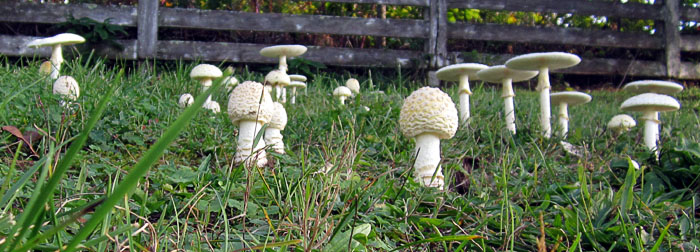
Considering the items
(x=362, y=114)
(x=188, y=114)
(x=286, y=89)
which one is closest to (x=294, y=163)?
(x=362, y=114)

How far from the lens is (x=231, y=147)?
9.87 feet

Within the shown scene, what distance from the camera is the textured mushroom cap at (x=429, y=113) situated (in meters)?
2.41

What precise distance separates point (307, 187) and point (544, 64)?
3.14 m

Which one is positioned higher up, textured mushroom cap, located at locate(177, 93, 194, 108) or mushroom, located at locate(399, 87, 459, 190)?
mushroom, located at locate(399, 87, 459, 190)

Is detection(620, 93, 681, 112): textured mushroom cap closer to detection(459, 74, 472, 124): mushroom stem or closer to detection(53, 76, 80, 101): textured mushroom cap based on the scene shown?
detection(459, 74, 472, 124): mushroom stem

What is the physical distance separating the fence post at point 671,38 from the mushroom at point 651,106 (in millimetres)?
6396

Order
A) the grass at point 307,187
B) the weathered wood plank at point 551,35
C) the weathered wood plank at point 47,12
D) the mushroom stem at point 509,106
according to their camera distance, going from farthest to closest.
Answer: the weathered wood plank at point 551,35 < the weathered wood plank at point 47,12 < the mushroom stem at point 509,106 < the grass at point 307,187

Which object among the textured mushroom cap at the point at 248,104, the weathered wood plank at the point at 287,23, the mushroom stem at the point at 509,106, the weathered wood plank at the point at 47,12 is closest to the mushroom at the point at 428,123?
the textured mushroom cap at the point at 248,104

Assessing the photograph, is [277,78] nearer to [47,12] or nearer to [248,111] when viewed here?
[248,111]

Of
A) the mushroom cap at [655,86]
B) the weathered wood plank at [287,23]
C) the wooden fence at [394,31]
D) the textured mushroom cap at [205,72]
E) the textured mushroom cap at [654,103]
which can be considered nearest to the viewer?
the textured mushroom cap at [654,103]

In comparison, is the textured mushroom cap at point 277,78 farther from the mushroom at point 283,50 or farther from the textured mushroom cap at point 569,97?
the textured mushroom cap at point 569,97

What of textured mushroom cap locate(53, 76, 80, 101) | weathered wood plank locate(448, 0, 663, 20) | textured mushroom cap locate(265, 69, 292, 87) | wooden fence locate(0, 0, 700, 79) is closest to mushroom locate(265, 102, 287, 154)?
textured mushroom cap locate(53, 76, 80, 101)

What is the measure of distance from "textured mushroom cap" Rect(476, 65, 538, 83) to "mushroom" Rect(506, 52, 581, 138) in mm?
125

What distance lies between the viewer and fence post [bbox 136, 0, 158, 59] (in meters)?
7.54
